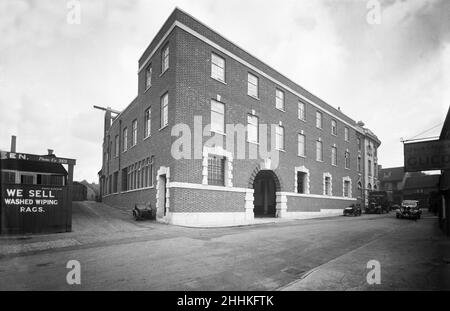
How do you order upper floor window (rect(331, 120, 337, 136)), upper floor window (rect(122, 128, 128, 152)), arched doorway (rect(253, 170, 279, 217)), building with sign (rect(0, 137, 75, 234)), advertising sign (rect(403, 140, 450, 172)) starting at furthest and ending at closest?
upper floor window (rect(331, 120, 337, 136))
arched doorway (rect(253, 170, 279, 217))
upper floor window (rect(122, 128, 128, 152))
building with sign (rect(0, 137, 75, 234))
advertising sign (rect(403, 140, 450, 172))

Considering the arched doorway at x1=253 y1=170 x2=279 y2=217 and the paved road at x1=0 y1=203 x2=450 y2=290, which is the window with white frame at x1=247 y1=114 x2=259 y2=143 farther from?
the paved road at x1=0 y1=203 x2=450 y2=290

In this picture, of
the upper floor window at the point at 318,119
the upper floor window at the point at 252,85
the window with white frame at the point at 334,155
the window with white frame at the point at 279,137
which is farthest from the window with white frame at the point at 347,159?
the upper floor window at the point at 252,85

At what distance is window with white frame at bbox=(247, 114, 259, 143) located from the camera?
2291 centimetres

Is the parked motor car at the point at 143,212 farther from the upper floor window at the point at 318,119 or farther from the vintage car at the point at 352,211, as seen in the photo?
the vintage car at the point at 352,211

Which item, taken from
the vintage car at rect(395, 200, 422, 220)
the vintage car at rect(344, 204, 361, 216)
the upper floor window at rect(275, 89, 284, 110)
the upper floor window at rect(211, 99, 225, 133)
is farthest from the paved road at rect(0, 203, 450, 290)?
the vintage car at rect(344, 204, 361, 216)

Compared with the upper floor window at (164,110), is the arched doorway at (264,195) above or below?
below

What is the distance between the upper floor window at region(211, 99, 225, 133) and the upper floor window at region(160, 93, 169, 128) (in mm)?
3022

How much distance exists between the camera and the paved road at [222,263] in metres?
6.12

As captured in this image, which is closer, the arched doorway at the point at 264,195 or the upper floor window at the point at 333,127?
the arched doorway at the point at 264,195

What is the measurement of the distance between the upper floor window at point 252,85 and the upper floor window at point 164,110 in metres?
6.85

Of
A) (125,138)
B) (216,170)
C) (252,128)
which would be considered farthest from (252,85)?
(125,138)

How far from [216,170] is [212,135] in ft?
7.92

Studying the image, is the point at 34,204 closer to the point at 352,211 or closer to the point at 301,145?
the point at 301,145
